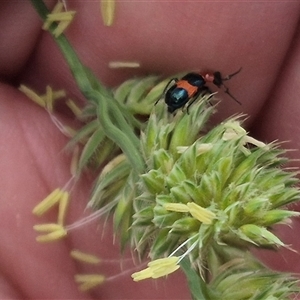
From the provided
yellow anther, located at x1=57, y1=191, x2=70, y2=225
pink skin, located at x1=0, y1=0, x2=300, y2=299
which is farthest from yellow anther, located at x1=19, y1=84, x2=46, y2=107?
yellow anther, located at x1=57, y1=191, x2=70, y2=225

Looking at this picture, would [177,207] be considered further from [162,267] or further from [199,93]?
[199,93]

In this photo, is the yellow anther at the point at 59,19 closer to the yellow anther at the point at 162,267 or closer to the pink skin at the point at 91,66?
the pink skin at the point at 91,66

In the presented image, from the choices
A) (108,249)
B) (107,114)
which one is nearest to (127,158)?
(107,114)

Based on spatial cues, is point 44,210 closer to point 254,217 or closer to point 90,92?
point 90,92

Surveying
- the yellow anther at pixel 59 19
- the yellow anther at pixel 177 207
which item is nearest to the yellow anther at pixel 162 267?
the yellow anther at pixel 177 207

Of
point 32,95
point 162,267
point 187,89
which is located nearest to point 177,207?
point 162,267

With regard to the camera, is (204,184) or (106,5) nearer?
(204,184)
